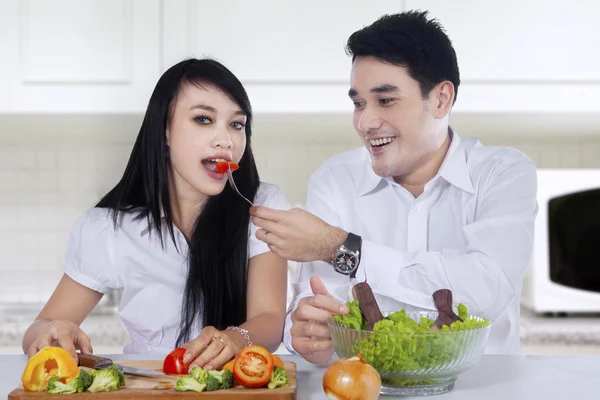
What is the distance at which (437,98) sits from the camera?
1.82 meters

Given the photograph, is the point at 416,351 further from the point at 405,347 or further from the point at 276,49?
the point at 276,49

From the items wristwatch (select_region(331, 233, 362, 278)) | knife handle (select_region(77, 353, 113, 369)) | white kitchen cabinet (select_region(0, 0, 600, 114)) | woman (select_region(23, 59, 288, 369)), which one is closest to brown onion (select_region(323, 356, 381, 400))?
knife handle (select_region(77, 353, 113, 369))

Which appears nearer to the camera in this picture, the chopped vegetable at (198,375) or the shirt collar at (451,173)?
the chopped vegetable at (198,375)

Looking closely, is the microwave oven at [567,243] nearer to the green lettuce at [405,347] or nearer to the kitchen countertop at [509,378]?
the kitchen countertop at [509,378]

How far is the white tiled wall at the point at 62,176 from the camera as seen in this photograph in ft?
9.35

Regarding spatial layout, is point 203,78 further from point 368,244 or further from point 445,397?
point 445,397

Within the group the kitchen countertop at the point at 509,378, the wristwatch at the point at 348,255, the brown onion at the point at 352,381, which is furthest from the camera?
the wristwatch at the point at 348,255

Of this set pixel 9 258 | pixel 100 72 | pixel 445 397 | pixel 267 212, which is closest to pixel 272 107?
pixel 100 72

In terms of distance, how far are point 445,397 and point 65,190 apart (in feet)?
7.06

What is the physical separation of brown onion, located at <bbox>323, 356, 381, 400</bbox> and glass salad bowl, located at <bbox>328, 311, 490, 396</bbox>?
0.04 metres

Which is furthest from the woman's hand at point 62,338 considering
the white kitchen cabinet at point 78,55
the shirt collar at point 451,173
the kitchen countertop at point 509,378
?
the white kitchen cabinet at point 78,55

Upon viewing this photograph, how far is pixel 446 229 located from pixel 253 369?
88cm

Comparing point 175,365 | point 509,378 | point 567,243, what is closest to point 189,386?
point 175,365

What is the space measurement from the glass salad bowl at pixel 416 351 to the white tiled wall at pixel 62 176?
181 centimetres
